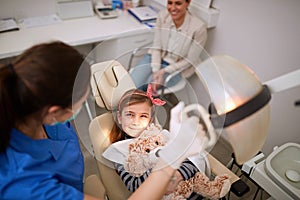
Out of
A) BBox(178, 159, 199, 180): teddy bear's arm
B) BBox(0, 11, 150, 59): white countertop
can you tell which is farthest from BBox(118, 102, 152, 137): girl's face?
BBox(0, 11, 150, 59): white countertop

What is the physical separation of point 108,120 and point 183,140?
52 cm

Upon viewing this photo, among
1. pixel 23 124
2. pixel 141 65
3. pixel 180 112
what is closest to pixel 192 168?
pixel 180 112

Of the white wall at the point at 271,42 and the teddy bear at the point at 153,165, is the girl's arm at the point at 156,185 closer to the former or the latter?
the teddy bear at the point at 153,165

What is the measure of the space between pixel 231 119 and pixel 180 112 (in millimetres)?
280

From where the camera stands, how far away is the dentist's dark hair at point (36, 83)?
24.1 inches

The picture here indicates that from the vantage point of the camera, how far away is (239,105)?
1.71 ft

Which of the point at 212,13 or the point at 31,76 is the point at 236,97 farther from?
the point at 212,13

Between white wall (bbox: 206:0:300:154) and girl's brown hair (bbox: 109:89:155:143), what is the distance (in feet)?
2.68

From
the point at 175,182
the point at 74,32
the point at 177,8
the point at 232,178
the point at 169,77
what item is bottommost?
the point at 232,178

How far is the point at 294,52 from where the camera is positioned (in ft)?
4.48

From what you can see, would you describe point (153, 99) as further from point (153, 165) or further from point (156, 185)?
point (156, 185)

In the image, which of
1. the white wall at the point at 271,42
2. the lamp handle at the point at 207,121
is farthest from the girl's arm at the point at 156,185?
the white wall at the point at 271,42

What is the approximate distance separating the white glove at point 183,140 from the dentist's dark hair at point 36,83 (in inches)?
12.6

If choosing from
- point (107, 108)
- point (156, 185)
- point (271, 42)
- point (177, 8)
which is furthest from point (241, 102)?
point (177, 8)
